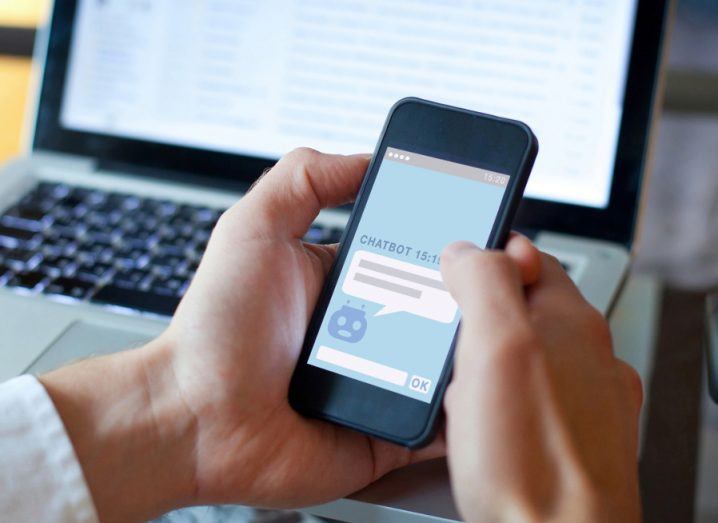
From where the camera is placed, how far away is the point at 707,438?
70cm

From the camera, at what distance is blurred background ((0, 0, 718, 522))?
65cm

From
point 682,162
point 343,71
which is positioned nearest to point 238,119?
point 343,71

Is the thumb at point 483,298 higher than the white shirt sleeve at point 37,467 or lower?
higher

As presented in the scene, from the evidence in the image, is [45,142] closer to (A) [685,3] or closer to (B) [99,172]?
(B) [99,172]

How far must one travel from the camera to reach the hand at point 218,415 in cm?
39

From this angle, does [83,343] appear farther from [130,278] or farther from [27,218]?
[27,218]

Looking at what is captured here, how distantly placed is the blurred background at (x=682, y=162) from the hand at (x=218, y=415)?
11.1 inches

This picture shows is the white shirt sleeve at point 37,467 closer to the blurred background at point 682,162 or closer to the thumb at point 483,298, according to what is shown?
the thumb at point 483,298

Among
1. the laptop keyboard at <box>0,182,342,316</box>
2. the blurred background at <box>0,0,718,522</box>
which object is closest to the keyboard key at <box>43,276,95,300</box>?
the laptop keyboard at <box>0,182,342,316</box>

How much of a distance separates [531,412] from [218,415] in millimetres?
157

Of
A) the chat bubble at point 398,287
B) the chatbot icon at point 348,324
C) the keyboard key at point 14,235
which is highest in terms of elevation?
the chat bubble at point 398,287

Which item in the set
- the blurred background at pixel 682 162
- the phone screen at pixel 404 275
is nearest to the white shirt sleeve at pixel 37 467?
the phone screen at pixel 404 275

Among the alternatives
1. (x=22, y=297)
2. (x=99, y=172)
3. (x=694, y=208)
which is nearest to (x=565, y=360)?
(x=22, y=297)

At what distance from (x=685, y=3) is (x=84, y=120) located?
58 cm
